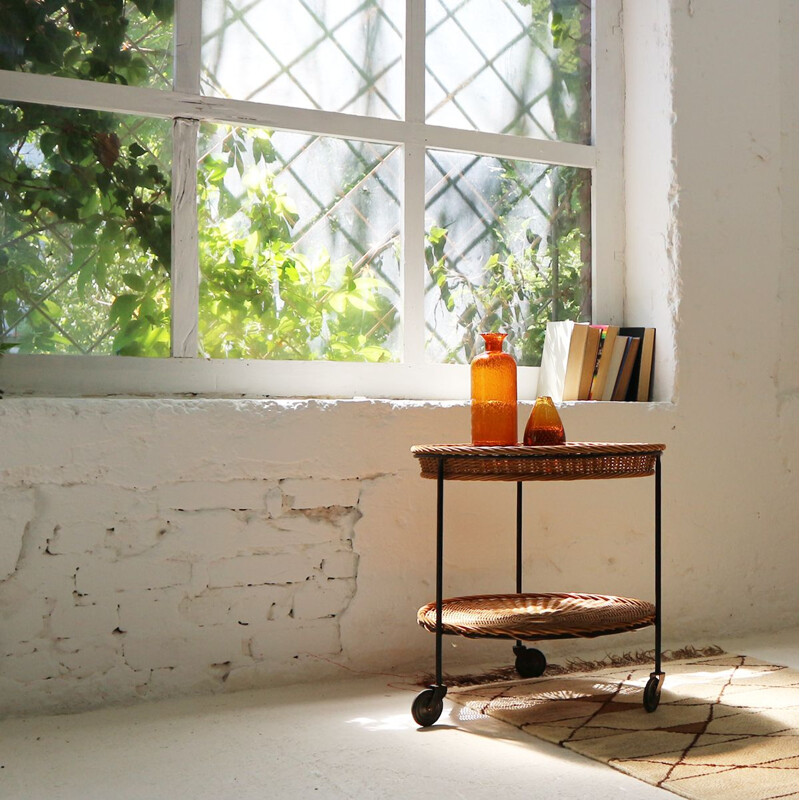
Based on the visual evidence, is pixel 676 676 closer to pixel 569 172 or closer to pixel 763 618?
pixel 763 618

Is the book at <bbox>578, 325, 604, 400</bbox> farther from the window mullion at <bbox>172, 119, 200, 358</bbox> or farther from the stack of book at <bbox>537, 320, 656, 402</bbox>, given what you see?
the window mullion at <bbox>172, 119, 200, 358</bbox>

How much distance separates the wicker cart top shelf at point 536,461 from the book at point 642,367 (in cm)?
93

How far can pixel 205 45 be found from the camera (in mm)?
2684

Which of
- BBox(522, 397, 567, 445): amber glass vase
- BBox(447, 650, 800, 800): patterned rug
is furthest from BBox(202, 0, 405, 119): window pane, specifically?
BBox(447, 650, 800, 800): patterned rug

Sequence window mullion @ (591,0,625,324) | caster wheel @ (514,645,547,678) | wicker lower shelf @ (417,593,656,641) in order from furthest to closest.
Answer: window mullion @ (591,0,625,324), caster wheel @ (514,645,547,678), wicker lower shelf @ (417,593,656,641)

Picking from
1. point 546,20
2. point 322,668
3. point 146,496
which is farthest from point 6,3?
point 322,668

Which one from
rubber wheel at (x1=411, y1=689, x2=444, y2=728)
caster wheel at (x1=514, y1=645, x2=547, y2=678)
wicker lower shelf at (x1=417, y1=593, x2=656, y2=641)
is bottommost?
caster wheel at (x1=514, y1=645, x2=547, y2=678)

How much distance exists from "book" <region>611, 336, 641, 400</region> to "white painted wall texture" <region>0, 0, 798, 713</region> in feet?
0.30

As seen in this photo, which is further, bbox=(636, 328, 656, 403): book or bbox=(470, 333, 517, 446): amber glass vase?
bbox=(636, 328, 656, 403): book

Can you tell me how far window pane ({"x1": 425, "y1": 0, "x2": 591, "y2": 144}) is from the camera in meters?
3.00

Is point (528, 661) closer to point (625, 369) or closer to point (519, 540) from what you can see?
point (519, 540)

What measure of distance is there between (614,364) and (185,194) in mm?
1368

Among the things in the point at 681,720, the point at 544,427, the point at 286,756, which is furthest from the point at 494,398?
the point at 286,756

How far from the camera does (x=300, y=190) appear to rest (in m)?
2.78
